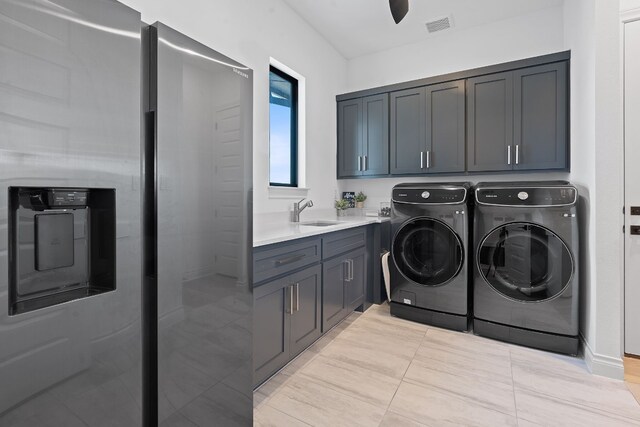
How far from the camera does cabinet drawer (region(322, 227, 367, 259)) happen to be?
Result: 2367mm

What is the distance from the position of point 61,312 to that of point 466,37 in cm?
404

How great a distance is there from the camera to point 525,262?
242 centimetres

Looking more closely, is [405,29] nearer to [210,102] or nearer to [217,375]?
[210,102]

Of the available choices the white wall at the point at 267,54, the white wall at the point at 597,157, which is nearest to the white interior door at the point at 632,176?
the white wall at the point at 597,157

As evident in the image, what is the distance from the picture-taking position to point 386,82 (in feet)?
12.5

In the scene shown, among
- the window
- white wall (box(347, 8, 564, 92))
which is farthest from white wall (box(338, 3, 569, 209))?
the window

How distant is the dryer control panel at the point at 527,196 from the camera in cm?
224

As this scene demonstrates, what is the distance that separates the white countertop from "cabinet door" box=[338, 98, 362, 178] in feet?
1.72

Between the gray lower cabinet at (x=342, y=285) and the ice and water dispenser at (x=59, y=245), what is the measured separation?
158 cm

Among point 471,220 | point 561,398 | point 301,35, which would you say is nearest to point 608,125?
point 471,220

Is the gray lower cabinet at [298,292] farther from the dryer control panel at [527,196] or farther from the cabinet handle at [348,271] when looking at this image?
the dryer control panel at [527,196]

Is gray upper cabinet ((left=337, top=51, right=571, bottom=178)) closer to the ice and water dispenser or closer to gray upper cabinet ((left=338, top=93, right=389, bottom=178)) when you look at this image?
gray upper cabinet ((left=338, top=93, right=389, bottom=178))

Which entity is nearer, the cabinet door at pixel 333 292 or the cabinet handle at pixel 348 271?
the cabinet door at pixel 333 292

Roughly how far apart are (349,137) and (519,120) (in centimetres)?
172
